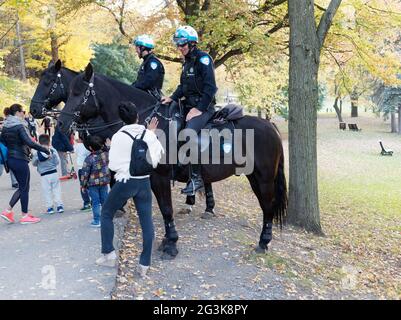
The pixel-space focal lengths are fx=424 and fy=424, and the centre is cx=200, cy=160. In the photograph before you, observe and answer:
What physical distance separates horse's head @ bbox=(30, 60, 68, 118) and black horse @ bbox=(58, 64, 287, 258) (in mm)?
1346

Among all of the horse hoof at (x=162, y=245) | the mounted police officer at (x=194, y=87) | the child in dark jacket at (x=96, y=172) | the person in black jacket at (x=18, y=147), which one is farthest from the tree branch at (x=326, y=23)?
the person in black jacket at (x=18, y=147)

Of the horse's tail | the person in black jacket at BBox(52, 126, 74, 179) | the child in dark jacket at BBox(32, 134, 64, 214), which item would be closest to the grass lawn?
the horse's tail

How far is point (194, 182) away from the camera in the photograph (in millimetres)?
6320

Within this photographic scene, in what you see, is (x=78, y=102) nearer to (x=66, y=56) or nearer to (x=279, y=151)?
(x=279, y=151)

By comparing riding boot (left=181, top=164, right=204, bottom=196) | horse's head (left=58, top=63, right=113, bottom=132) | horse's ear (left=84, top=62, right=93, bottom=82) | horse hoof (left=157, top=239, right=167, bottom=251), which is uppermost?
horse's ear (left=84, top=62, right=93, bottom=82)

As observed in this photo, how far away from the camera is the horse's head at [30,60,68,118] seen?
7.40 meters

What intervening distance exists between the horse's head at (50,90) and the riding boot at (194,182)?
2.81 meters

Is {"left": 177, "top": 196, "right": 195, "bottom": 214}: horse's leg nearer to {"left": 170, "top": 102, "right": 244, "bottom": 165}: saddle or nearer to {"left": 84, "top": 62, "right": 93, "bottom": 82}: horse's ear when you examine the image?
{"left": 170, "top": 102, "right": 244, "bottom": 165}: saddle

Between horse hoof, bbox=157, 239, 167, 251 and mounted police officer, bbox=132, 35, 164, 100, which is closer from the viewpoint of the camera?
horse hoof, bbox=157, 239, 167, 251

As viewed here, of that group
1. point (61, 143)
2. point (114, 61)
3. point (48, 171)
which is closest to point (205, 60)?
point (48, 171)

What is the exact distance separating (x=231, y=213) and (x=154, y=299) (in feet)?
16.0

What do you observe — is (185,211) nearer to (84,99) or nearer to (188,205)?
(188,205)

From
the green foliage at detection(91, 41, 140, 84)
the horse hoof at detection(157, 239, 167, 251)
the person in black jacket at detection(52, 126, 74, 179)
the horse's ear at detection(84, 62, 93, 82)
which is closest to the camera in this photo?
the horse's ear at detection(84, 62, 93, 82)
